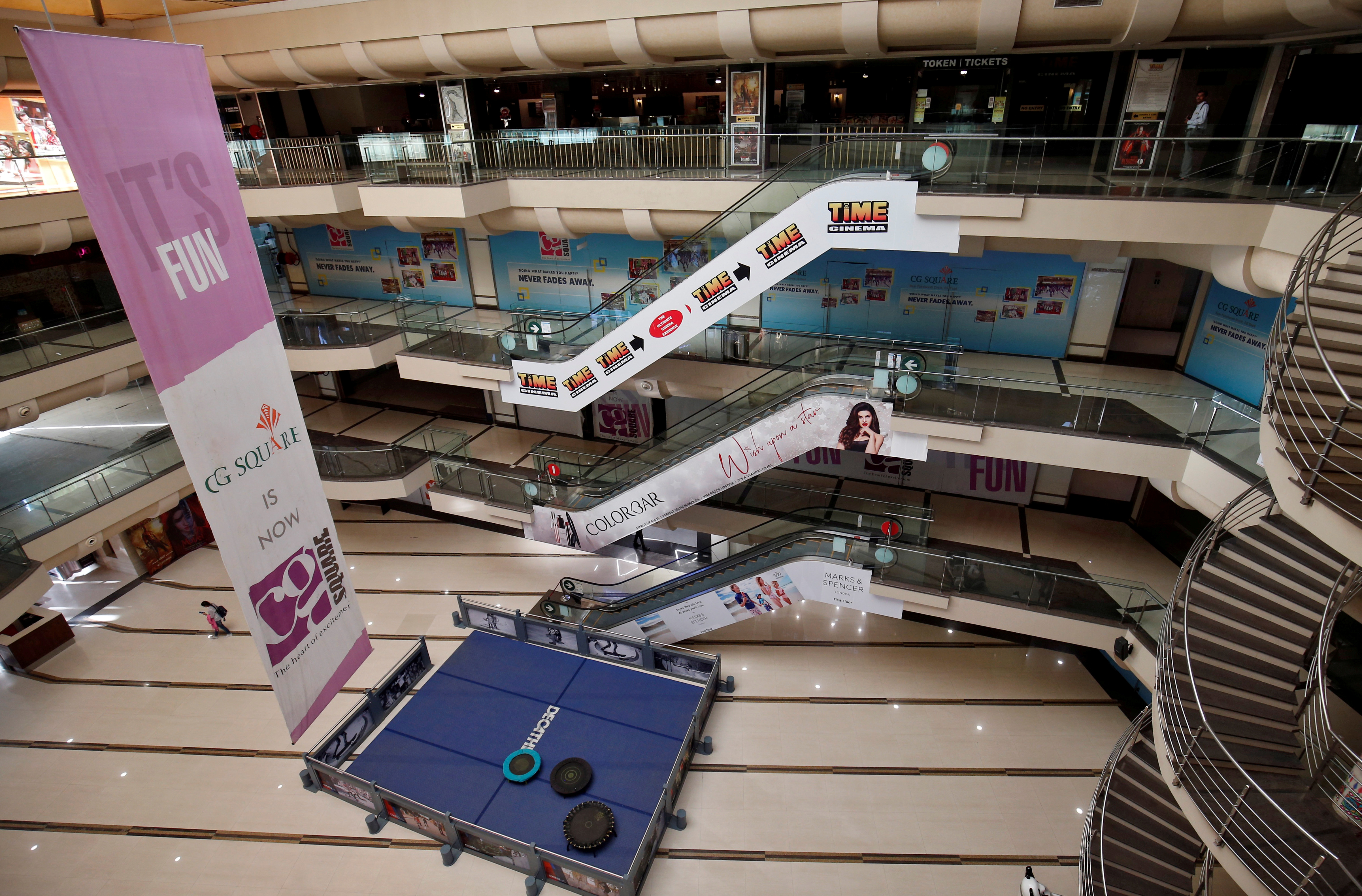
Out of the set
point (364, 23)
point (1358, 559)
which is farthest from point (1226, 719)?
point (364, 23)

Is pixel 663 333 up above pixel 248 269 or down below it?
below

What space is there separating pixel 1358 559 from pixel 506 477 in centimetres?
1003

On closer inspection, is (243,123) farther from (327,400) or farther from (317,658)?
(317,658)

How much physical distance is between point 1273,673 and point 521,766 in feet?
25.2

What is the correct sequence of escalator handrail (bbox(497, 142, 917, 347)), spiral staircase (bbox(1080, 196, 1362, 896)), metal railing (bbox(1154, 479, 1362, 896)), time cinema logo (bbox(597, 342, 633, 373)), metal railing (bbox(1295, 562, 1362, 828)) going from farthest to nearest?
time cinema logo (bbox(597, 342, 633, 373)) < escalator handrail (bbox(497, 142, 917, 347)) < metal railing (bbox(1295, 562, 1362, 828)) < spiral staircase (bbox(1080, 196, 1362, 896)) < metal railing (bbox(1154, 479, 1362, 896))

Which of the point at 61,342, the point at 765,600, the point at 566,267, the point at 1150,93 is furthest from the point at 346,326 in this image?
the point at 1150,93

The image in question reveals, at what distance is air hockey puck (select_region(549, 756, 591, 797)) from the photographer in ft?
26.1

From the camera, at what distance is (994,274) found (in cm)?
1052

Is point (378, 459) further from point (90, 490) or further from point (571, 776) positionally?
point (571, 776)

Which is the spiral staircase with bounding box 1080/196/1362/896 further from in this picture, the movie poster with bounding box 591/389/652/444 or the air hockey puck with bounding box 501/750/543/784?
the movie poster with bounding box 591/389/652/444

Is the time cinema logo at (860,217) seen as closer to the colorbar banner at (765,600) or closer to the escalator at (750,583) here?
the escalator at (750,583)

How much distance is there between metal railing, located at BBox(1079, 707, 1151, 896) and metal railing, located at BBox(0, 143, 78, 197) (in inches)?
567

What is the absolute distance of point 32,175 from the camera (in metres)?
9.48

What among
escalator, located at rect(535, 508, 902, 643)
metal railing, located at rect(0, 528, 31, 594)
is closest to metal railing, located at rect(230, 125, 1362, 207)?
escalator, located at rect(535, 508, 902, 643)
